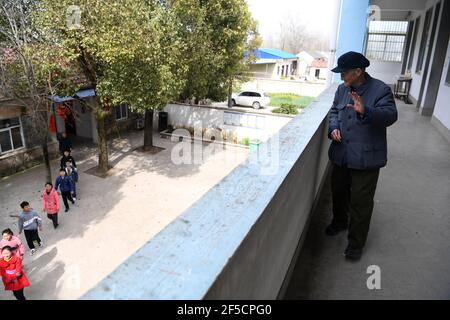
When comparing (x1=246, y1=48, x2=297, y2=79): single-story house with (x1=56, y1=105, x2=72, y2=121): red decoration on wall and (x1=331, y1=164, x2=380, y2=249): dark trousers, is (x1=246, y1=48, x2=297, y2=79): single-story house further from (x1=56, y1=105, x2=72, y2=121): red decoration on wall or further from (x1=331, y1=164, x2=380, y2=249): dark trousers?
(x1=331, y1=164, x2=380, y2=249): dark trousers

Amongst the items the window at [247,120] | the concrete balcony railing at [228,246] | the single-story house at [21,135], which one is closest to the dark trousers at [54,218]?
the single-story house at [21,135]

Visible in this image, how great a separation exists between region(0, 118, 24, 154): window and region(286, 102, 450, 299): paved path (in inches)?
488

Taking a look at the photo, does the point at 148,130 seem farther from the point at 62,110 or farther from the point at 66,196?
the point at 66,196

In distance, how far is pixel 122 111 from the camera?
1875 centimetres

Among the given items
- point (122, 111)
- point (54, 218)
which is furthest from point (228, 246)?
point (122, 111)

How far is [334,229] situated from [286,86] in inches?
1259

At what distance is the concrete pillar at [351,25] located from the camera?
6566 mm

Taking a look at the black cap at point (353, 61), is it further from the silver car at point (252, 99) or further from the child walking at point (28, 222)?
the silver car at point (252, 99)

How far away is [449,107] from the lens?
7.78 metres

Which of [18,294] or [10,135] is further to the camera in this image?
[10,135]

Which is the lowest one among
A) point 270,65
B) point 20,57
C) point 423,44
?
point 270,65

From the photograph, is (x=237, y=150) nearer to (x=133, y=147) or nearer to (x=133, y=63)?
(x=133, y=147)

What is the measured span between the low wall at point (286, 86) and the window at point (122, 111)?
1591 centimetres

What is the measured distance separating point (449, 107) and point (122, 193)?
31.8ft
